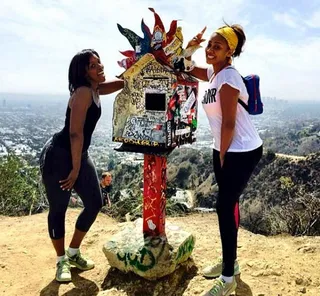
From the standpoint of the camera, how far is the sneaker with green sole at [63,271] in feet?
12.7

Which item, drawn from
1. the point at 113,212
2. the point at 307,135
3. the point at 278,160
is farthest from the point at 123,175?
the point at 307,135

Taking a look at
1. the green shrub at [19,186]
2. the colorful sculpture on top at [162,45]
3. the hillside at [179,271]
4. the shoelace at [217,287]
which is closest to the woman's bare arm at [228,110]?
the colorful sculpture on top at [162,45]

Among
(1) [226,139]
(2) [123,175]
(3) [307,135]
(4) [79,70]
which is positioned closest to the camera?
(1) [226,139]

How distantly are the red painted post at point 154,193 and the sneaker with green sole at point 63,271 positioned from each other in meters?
0.84

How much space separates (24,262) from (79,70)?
99.5 inches

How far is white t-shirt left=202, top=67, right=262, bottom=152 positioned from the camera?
116 inches

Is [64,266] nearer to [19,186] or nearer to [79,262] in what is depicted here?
[79,262]

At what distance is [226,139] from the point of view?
2.98m

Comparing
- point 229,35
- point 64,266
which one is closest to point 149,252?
point 64,266

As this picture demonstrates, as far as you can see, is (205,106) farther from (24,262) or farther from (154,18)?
(24,262)

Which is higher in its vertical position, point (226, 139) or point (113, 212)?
point (226, 139)

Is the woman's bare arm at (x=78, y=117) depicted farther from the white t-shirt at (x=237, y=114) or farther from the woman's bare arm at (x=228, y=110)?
the woman's bare arm at (x=228, y=110)

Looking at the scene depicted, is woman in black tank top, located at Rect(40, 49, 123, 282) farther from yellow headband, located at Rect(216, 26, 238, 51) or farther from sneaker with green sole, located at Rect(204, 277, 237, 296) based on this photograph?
sneaker with green sole, located at Rect(204, 277, 237, 296)

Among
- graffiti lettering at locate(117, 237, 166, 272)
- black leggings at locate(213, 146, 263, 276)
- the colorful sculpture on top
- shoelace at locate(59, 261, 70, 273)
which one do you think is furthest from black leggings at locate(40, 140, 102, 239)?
black leggings at locate(213, 146, 263, 276)
